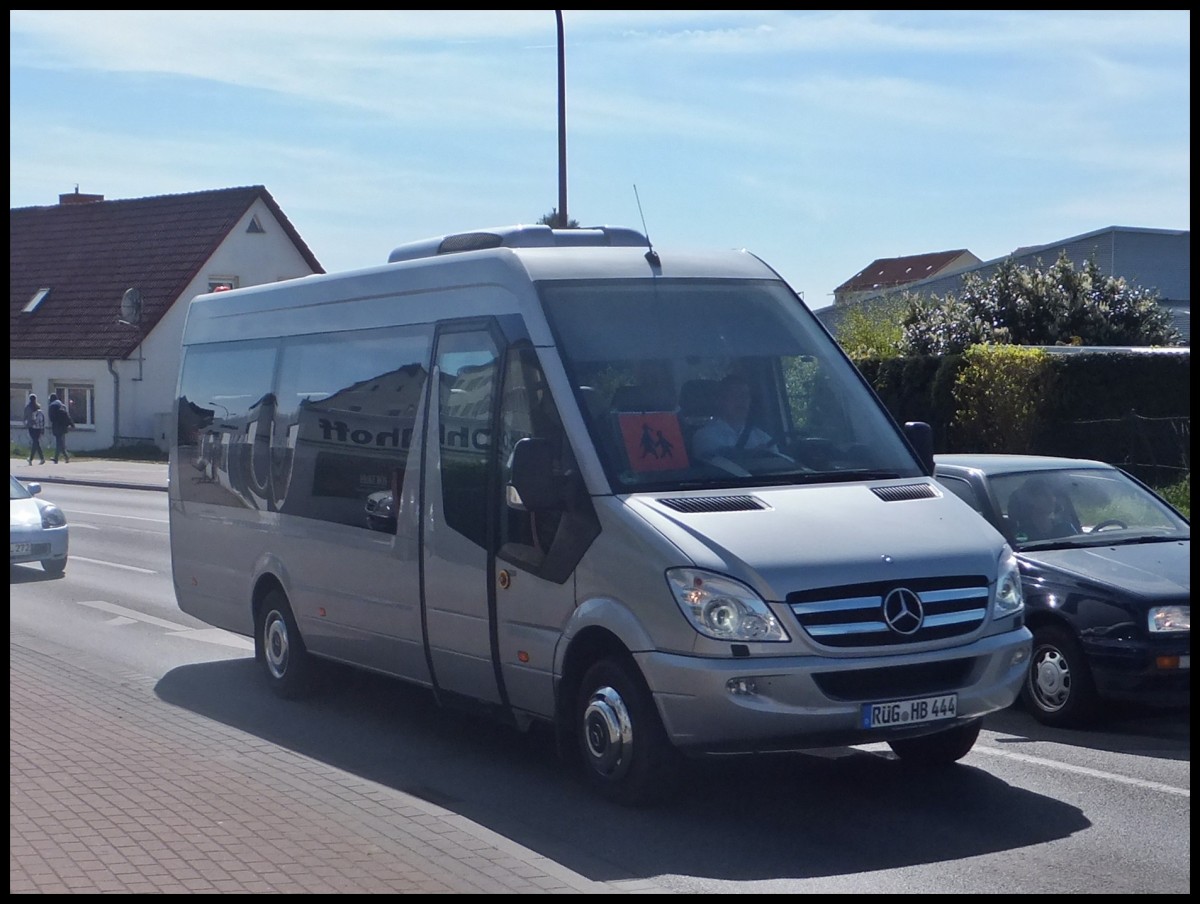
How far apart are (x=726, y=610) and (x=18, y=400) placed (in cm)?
4970

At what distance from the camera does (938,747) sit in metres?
7.60

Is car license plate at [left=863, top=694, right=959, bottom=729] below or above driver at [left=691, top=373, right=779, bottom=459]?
Answer: below

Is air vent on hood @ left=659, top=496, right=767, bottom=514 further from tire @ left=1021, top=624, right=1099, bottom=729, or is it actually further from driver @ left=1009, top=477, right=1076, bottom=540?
driver @ left=1009, top=477, right=1076, bottom=540

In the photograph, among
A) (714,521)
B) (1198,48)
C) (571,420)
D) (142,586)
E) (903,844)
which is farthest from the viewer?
(142,586)

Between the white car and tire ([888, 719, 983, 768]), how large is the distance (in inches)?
465

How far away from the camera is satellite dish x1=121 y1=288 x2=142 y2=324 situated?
47.4 metres

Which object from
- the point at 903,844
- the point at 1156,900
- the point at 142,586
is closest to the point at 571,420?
the point at 903,844

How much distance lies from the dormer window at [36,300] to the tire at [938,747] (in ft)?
160

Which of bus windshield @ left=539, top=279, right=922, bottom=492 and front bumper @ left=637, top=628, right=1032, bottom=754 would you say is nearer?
front bumper @ left=637, top=628, right=1032, bottom=754

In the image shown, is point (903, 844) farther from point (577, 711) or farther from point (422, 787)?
point (422, 787)

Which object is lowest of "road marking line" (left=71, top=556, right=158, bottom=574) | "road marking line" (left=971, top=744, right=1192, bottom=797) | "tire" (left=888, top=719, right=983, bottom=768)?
"road marking line" (left=971, top=744, right=1192, bottom=797)

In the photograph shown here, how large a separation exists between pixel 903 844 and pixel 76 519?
2097 cm

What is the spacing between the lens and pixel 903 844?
6344mm

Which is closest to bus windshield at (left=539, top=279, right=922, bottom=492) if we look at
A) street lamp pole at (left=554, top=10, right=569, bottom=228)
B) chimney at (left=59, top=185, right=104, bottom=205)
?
street lamp pole at (left=554, top=10, right=569, bottom=228)
